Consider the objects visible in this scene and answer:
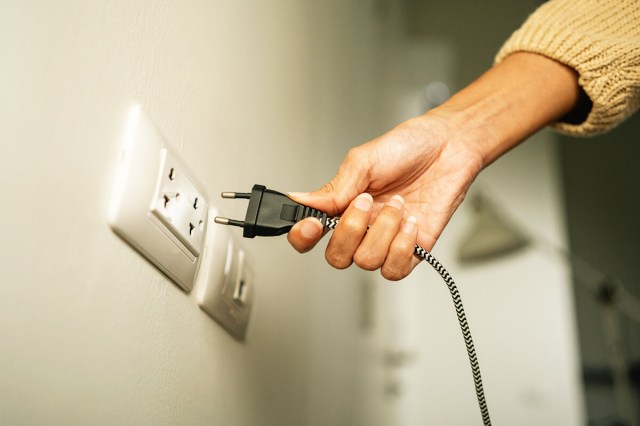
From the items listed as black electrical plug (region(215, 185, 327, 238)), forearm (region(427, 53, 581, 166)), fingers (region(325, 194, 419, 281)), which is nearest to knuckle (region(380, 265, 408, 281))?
fingers (region(325, 194, 419, 281))

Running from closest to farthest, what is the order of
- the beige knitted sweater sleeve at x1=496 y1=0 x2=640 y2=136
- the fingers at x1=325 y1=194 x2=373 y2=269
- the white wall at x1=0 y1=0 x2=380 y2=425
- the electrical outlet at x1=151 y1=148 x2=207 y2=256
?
1. the white wall at x1=0 y1=0 x2=380 y2=425
2. the electrical outlet at x1=151 y1=148 x2=207 y2=256
3. the fingers at x1=325 y1=194 x2=373 y2=269
4. the beige knitted sweater sleeve at x1=496 y1=0 x2=640 y2=136

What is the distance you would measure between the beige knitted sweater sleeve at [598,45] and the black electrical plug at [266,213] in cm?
48

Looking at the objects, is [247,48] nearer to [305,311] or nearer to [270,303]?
[270,303]

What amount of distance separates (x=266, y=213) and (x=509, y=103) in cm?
43

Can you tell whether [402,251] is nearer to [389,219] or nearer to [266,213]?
[389,219]

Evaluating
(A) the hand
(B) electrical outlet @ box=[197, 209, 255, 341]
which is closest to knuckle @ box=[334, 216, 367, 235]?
(A) the hand

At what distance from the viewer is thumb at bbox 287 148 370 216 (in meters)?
0.49

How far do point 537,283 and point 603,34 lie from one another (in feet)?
4.21

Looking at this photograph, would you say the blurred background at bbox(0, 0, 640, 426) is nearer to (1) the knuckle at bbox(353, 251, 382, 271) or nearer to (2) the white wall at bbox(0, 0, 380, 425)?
(2) the white wall at bbox(0, 0, 380, 425)

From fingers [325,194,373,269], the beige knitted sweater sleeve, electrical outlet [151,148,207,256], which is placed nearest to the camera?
electrical outlet [151,148,207,256]

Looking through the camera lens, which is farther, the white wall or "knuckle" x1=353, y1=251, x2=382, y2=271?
"knuckle" x1=353, y1=251, x2=382, y2=271

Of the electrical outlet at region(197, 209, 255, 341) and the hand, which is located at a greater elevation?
the hand

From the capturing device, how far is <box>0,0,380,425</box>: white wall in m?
0.27

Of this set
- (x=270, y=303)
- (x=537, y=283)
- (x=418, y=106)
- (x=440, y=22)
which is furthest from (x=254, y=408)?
(x=440, y=22)
